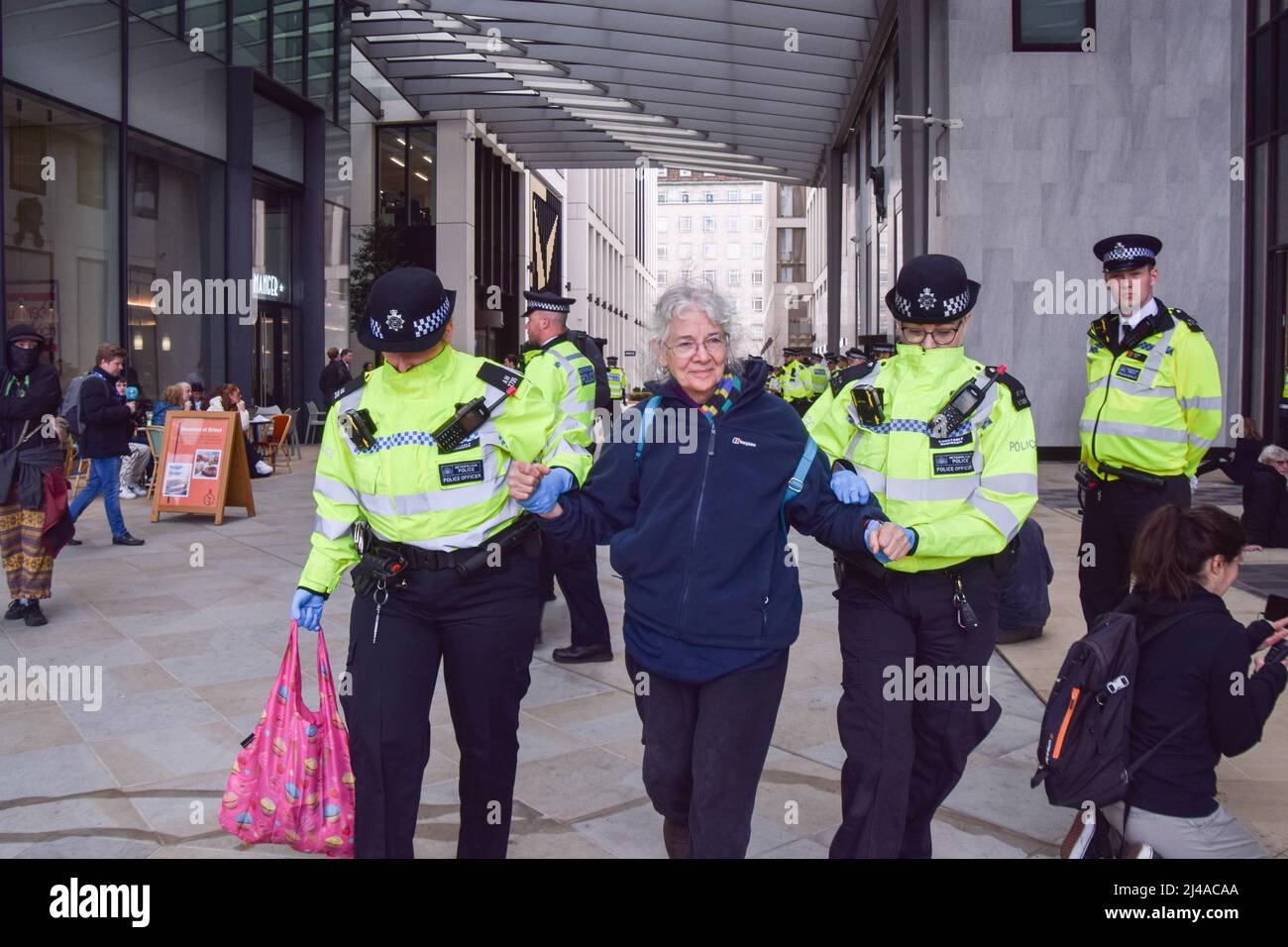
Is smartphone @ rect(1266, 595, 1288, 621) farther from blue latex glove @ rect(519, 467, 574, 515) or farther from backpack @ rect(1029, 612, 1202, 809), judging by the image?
blue latex glove @ rect(519, 467, 574, 515)

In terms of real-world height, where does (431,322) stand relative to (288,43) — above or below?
below

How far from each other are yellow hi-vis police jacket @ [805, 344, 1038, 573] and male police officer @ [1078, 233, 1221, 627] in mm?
1598

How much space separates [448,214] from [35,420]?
24343 millimetres

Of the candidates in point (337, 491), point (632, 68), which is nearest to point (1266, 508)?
point (337, 491)

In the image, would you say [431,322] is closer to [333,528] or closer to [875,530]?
[333,528]

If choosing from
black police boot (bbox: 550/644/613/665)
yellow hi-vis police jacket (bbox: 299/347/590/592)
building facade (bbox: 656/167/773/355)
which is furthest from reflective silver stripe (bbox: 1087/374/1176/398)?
building facade (bbox: 656/167/773/355)

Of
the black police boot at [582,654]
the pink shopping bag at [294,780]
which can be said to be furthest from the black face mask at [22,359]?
the pink shopping bag at [294,780]

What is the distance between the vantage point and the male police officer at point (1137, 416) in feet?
15.7

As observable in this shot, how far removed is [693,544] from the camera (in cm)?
305

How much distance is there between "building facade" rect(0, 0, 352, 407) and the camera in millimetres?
14258

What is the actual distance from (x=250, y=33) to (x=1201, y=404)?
729 inches

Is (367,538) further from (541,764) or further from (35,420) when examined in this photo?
(35,420)

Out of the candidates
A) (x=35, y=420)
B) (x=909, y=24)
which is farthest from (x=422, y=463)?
(x=909, y=24)
